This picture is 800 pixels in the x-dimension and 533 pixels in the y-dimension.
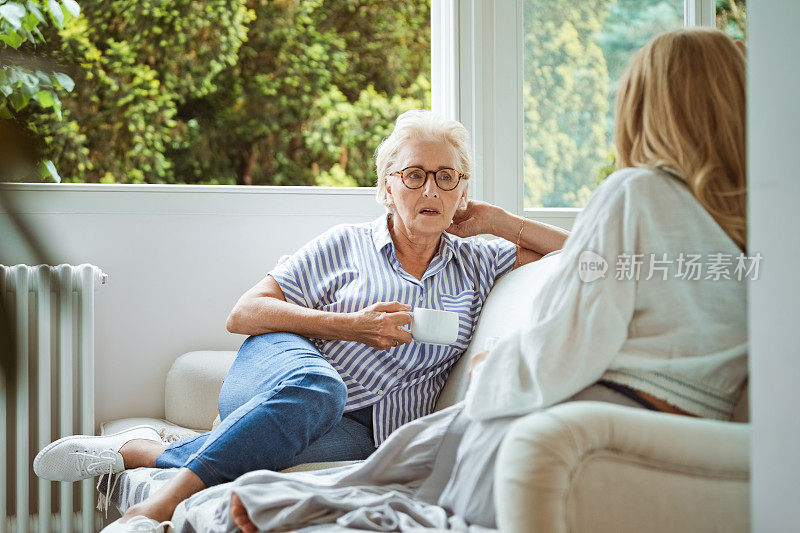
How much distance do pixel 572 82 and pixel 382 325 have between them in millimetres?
1418

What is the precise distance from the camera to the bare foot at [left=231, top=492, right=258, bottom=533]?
124 centimetres

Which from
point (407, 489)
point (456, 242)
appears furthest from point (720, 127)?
point (456, 242)

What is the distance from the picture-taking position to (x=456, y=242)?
86.3 inches

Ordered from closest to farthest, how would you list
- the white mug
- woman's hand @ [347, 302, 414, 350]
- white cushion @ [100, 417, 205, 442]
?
the white mug, woman's hand @ [347, 302, 414, 350], white cushion @ [100, 417, 205, 442]

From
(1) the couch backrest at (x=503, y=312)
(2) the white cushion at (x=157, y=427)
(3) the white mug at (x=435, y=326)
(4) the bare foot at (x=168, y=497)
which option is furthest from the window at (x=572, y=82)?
(4) the bare foot at (x=168, y=497)

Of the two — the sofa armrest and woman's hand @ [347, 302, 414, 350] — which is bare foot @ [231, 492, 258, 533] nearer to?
the sofa armrest

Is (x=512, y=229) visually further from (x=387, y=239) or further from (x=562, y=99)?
(x=562, y=99)

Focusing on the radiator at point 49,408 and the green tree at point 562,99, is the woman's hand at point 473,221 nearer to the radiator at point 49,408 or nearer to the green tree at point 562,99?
the green tree at point 562,99

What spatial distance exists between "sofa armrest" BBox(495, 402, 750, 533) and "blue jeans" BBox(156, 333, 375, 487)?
2.29 feet

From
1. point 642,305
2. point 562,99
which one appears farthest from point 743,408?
point 562,99

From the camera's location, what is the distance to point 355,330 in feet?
6.19

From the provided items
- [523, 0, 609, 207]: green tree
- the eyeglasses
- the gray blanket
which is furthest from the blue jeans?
[523, 0, 609, 207]: green tree

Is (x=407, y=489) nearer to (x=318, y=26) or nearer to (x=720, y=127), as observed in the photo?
(x=720, y=127)

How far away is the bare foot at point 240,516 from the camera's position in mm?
1235
